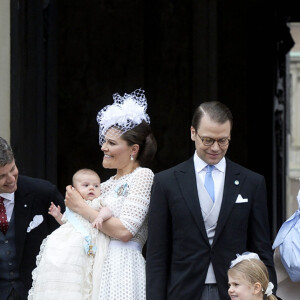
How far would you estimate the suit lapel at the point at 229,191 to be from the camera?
5.90 metres

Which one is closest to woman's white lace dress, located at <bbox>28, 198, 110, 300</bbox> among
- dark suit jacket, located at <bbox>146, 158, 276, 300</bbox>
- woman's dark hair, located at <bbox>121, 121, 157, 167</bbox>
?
dark suit jacket, located at <bbox>146, 158, 276, 300</bbox>

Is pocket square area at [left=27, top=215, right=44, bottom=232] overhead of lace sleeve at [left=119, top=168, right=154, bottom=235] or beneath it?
beneath

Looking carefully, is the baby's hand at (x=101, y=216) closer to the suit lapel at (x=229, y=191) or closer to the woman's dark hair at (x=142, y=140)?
→ the woman's dark hair at (x=142, y=140)

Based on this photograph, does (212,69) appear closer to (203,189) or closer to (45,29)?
(45,29)

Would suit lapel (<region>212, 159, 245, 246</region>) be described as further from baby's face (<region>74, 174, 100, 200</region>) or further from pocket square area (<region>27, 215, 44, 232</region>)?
pocket square area (<region>27, 215, 44, 232</region>)

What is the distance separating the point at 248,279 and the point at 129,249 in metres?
0.77

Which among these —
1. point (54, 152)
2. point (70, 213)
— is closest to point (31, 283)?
point (70, 213)

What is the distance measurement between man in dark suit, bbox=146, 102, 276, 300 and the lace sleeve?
20 cm

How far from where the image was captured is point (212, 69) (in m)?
10.1

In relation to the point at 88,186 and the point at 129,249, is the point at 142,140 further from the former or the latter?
the point at 129,249

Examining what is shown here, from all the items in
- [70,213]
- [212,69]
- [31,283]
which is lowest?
[31,283]

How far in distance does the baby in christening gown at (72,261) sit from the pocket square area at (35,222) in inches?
13.6

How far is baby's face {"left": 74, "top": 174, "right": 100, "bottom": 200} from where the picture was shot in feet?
21.0

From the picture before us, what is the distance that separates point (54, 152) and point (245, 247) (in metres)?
2.90
